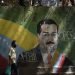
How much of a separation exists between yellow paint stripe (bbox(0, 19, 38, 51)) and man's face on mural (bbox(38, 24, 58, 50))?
268 millimetres

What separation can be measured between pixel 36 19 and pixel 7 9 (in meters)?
1.14

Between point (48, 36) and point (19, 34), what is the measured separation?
109 centimetres

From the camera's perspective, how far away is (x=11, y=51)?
10008mm

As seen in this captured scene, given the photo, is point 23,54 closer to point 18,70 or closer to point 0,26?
point 18,70

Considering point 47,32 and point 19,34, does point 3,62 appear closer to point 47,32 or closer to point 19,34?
point 19,34

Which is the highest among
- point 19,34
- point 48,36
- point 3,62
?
point 19,34

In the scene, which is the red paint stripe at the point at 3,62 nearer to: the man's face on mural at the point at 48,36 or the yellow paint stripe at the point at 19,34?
the yellow paint stripe at the point at 19,34

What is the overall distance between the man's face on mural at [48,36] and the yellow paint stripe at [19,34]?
27 centimetres

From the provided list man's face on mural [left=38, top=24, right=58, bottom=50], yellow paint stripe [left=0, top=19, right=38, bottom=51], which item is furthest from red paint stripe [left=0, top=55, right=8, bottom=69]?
man's face on mural [left=38, top=24, right=58, bottom=50]

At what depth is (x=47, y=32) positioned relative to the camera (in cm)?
1066

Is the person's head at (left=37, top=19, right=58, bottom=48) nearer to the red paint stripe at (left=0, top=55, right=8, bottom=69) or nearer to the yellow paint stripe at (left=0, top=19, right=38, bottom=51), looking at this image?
the yellow paint stripe at (left=0, top=19, right=38, bottom=51)

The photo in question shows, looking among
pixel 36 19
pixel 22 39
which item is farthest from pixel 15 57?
pixel 36 19

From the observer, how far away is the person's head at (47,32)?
1064 cm

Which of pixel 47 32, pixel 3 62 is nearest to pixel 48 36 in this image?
pixel 47 32
